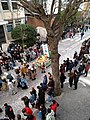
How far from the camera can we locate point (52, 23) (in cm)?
1143

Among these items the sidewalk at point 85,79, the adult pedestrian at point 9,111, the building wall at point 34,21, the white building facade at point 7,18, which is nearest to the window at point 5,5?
the white building facade at point 7,18

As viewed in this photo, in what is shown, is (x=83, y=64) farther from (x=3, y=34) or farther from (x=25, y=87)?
(x=3, y=34)

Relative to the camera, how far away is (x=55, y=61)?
1212cm

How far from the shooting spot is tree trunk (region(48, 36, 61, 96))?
38.1 feet

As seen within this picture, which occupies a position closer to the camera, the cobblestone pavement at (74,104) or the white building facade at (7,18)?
the cobblestone pavement at (74,104)

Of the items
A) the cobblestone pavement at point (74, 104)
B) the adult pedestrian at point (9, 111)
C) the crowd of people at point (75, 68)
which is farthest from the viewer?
the crowd of people at point (75, 68)

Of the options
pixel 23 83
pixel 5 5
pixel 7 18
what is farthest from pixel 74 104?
pixel 5 5

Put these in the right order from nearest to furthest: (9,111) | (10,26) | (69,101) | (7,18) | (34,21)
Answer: (9,111), (69,101), (7,18), (10,26), (34,21)

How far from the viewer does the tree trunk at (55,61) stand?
1160 cm

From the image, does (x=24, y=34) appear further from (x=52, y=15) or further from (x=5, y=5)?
(x=52, y=15)

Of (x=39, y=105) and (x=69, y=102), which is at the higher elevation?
(x=39, y=105)

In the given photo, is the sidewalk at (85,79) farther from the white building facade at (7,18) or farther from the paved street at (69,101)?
the white building facade at (7,18)

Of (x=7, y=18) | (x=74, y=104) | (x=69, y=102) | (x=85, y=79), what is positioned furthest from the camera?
(x=7, y=18)

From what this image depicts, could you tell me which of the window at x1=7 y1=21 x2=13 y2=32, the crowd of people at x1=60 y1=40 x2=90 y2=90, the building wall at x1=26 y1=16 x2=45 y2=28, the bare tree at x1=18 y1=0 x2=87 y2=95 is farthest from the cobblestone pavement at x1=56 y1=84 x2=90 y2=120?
the building wall at x1=26 y1=16 x2=45 y2=28
